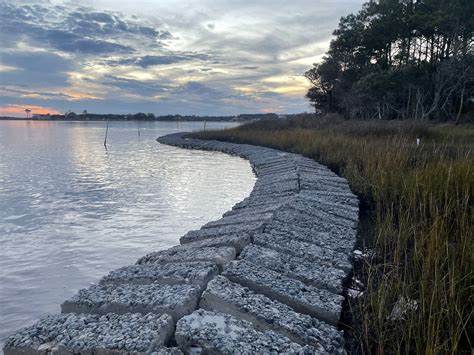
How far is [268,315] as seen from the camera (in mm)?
2174

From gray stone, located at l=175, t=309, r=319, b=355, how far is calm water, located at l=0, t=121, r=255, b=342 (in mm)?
1981

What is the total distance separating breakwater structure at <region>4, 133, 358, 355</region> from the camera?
6.44 feet

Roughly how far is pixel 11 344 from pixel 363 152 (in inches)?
293

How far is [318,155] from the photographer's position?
11.7m

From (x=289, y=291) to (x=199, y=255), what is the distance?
0.93 meters

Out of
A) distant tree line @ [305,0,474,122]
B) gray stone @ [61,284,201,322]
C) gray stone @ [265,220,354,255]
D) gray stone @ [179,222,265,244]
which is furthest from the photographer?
distant tree line @ [305,0,474,122]

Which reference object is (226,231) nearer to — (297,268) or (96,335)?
(297,268)

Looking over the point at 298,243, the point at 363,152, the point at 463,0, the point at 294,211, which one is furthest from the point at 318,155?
the point at 463,0

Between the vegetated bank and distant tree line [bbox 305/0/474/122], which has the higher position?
distant tree line [bbox 305/0/474/122]

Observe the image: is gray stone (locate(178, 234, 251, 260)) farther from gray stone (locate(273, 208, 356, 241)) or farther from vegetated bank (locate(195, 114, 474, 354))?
vegetated bank (locate(195, 114, 474, 354))

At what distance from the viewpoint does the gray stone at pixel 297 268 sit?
2668mm

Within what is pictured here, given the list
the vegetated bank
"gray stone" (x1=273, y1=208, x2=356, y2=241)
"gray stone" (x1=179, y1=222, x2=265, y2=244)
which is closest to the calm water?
"gray stone" (x1=179, y1=222, x2=265, y2=244)

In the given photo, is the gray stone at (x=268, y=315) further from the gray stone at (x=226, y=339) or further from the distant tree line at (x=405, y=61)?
the distant tree line at (x=405, y=61)

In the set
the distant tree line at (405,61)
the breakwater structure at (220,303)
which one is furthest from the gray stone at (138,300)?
the distant tree line at (405,61)
